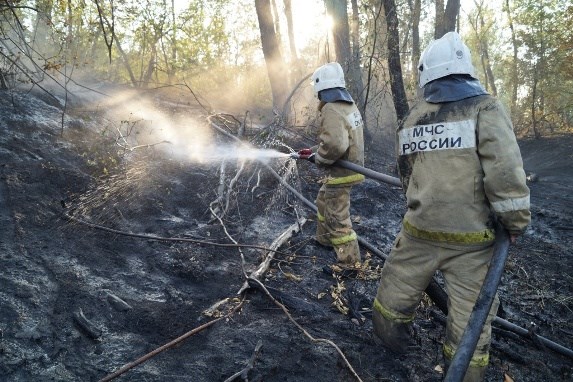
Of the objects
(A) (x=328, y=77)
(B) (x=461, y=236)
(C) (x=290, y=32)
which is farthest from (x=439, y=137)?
(C) (x=290, y=32)

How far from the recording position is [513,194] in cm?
225

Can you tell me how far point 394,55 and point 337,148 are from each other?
13.1ft

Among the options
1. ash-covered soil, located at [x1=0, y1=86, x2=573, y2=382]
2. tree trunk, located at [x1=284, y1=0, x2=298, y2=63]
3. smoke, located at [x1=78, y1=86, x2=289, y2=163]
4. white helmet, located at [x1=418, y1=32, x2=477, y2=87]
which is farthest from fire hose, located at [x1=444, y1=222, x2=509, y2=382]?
tree trunk, located at [x1=284, y1=0, x2=298, y2=63]

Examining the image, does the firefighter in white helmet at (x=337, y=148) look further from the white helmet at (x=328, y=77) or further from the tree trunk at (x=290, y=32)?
the tree trunk at (x=290, y=32)

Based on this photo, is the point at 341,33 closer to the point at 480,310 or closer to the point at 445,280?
the point at 445,280

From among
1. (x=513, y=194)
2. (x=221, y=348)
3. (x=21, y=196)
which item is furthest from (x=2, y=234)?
(x=513, y=194)

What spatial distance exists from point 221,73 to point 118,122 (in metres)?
10.7

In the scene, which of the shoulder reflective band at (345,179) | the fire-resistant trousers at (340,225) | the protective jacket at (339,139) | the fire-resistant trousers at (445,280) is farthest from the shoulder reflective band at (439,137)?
the fire-resistant trousers at (340,225)

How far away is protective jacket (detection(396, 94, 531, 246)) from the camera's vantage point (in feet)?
7.41

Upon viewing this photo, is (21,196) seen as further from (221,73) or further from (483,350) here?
(221,73)

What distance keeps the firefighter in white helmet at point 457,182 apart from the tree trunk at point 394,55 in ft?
15.2

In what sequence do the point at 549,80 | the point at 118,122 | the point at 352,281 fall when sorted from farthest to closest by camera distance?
the point at 549,80 < the point at 118,122 < the point at 352,281

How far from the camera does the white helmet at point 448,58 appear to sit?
2.50 meters

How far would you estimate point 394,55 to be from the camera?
720cm
